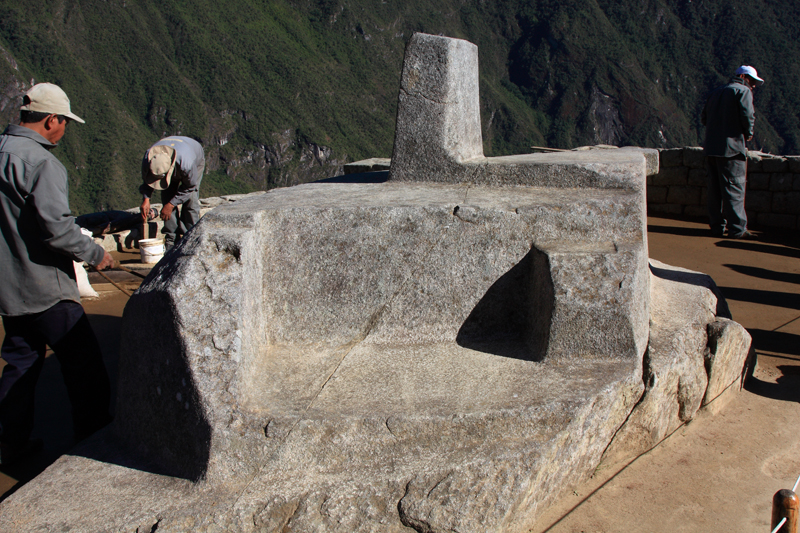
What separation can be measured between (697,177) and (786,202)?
42.2 inches

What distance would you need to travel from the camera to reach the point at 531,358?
7.43ft

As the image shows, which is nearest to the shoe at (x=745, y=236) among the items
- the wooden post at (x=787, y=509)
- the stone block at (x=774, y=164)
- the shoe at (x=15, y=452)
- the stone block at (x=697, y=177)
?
the stone block at (x=774, y=164)

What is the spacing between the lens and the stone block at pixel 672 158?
759cm

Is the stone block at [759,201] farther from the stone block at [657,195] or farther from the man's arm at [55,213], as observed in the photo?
the man's arm at [55,213]

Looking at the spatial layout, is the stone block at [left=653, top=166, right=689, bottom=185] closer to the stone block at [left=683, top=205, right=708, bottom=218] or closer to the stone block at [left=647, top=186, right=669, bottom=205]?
the stone block at [left=647, top=186, right=669, bottom=205]

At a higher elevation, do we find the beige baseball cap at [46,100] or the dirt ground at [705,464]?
the beige baseball cap at [46,100]

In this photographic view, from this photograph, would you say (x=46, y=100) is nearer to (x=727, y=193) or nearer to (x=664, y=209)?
(x=727, y=193)

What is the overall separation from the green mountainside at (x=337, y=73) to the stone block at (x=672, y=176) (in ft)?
102

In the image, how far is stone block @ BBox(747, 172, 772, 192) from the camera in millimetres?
6836

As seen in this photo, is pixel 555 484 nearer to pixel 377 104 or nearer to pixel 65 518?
pixel 65 518

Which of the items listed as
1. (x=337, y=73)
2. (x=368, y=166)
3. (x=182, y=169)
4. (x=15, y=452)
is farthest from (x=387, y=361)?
(x=337, y=73)

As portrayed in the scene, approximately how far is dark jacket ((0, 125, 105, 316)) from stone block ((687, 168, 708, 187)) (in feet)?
23.5

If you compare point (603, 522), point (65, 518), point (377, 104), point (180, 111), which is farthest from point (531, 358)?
point (377, 104)

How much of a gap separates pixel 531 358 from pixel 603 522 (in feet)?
1.98
